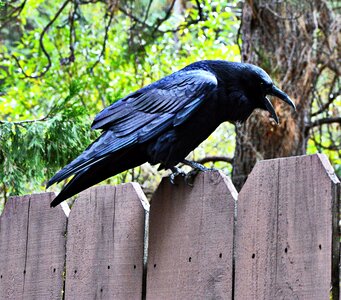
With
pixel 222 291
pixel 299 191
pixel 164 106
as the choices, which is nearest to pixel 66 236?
pixel 164 106

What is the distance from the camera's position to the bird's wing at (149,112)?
107 inches

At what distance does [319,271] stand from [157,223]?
0.75 metres

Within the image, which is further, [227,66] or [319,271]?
[227,66]

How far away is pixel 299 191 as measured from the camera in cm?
210

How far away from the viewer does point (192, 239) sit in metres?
2.40

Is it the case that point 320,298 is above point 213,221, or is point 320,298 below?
below

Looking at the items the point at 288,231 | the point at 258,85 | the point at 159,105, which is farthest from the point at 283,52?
the point at 288,231

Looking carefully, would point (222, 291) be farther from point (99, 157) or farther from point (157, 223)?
point (99, 157)

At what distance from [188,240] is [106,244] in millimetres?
420

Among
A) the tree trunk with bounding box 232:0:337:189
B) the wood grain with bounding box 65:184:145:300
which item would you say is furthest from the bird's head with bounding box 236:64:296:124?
the tree trunk with bounding box 232:0:337:189

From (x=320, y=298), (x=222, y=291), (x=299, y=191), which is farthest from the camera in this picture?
(x=222, y=291)

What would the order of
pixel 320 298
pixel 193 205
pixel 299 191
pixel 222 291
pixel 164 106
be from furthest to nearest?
pixel 164 106 < pixel 193 205 < pixel 222 291 < pixel 299 191 < pixel 320 298

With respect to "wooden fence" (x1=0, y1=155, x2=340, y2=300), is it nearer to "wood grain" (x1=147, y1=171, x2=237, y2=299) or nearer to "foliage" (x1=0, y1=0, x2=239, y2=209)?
"wood grain" (x1=147, y1=171, x2=237, y2=299)

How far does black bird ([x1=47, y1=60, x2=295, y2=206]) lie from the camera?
8.79 feet
